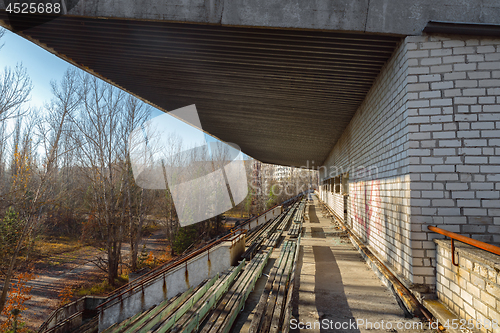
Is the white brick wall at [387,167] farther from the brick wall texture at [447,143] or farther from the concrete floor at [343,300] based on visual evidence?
the concrete floor at [343,300]

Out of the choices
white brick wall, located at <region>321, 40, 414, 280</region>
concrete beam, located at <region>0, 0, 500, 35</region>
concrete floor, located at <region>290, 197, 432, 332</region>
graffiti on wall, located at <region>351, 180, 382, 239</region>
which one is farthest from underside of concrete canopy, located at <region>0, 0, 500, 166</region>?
concrete floor, located at <region>290, 197, 432, 332</region>

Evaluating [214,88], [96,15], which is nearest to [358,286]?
[214,88]

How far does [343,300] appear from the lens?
4219 mm

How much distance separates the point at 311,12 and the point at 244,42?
1.21 meters

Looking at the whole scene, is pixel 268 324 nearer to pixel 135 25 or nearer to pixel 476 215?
pixel 476 215

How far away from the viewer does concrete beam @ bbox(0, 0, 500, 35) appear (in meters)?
3.60

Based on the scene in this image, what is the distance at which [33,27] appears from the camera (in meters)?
4.53

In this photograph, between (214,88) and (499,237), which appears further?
(214,88)

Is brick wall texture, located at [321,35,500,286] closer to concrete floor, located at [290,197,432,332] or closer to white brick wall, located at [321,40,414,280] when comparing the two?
white brick wall, located at [321,40,414,280]

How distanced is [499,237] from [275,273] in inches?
142

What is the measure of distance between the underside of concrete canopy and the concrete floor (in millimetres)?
4109

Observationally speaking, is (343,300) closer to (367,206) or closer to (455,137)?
(367,206)

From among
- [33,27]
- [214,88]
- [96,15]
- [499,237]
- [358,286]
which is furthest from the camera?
[214,88]

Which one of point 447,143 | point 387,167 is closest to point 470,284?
point 447,143
